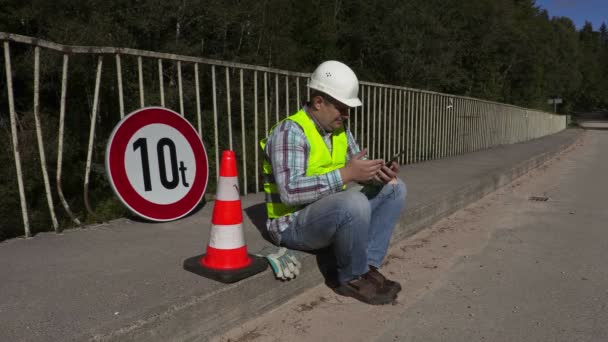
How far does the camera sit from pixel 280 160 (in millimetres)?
2646

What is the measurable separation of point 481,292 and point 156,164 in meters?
2.57

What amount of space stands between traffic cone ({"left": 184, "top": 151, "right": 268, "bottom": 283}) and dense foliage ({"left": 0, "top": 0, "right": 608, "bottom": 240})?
3710 mm

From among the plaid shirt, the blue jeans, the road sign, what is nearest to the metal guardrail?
the road sign

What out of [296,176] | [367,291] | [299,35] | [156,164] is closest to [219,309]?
[296,176]

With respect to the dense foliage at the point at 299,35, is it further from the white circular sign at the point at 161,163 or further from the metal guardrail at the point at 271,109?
the white circular sign at the point at 161,163

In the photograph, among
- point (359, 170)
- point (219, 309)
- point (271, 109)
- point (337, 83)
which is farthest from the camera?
point (271, 109)

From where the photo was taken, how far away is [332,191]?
2684 millimetres

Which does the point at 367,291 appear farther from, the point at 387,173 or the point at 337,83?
the point at 337,83

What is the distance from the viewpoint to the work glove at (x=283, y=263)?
2783 mm

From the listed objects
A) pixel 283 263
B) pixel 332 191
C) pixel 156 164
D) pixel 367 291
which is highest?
pixel 156 164

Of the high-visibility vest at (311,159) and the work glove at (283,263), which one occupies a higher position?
the high-visibility vest at (311,159)

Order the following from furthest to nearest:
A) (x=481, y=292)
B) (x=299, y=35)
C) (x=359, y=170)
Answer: (x=299, y=35)
(x=481, y=292)
(x=359, y=170)

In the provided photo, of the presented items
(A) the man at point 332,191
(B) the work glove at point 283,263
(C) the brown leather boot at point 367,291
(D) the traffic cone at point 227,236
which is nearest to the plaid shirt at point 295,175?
(A) the man at point 332,191

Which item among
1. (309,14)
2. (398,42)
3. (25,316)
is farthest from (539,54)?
(25,316)
